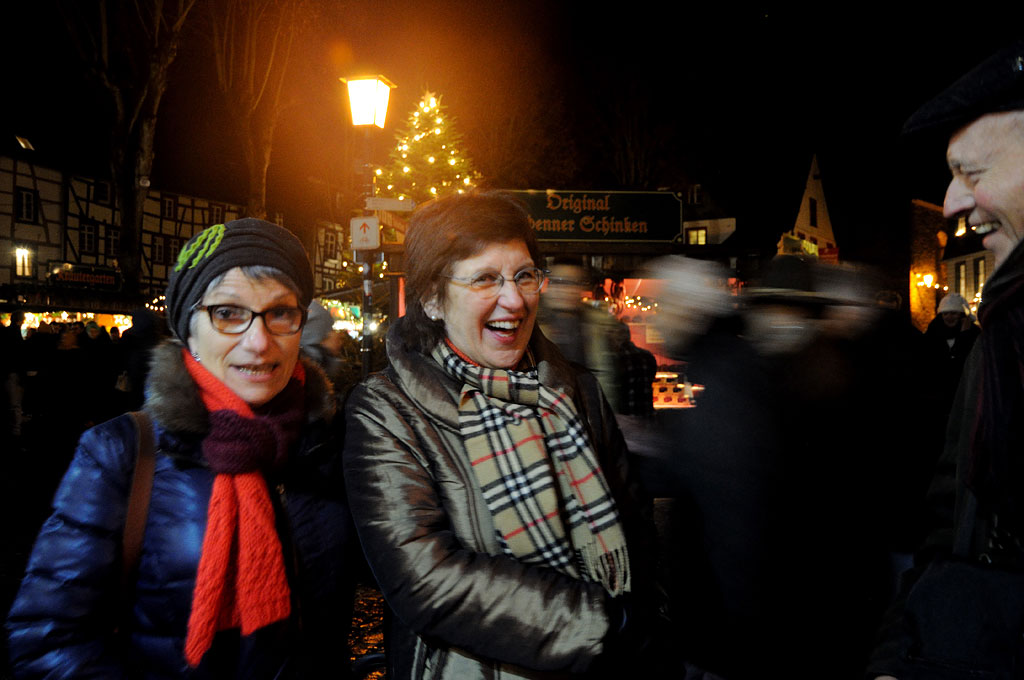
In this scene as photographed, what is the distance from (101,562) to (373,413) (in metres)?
0.70

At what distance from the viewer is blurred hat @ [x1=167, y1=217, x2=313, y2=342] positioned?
5.84 feet

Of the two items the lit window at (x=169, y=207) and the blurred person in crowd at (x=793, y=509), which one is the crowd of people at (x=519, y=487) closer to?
the blurred person in crowd at (x=793, y=509)

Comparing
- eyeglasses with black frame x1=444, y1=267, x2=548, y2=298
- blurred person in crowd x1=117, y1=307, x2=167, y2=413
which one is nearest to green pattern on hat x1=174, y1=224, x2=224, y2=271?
eyeglasses with black frame x1=444, y1=267, x2=548, y2=298

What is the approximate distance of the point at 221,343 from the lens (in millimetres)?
1776

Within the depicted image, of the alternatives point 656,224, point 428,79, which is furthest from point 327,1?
point 656,224

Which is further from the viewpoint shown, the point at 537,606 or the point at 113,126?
the point at 113,126

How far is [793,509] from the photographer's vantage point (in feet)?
7.78

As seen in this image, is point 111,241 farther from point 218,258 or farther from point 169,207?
point 218,258

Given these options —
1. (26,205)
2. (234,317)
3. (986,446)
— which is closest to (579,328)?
(234,317)

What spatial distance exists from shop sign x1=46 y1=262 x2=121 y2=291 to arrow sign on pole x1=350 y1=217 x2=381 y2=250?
22.7 meters

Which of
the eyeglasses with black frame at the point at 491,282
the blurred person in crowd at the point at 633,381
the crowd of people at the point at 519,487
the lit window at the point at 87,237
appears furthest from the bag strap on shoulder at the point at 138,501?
the lit window at the point at 87,237

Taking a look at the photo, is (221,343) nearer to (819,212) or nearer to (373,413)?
(373,413)

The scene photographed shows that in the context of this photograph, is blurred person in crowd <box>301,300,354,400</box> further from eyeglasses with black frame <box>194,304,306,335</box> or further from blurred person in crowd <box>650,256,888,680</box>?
blurred person in crowd <box>650,256,888,680</box>

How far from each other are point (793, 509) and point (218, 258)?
2090 mm
